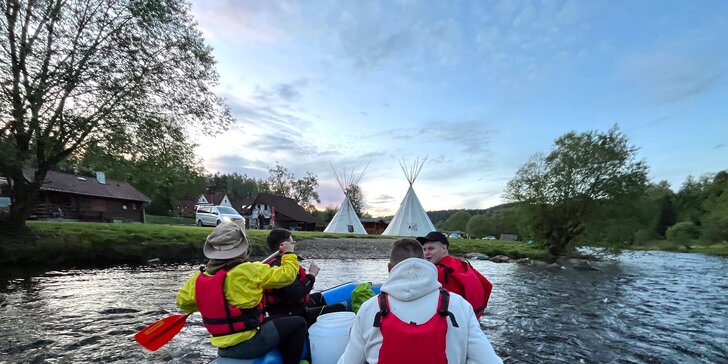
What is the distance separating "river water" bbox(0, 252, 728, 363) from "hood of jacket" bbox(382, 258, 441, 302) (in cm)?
462

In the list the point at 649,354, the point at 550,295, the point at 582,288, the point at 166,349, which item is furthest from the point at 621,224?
the point at 166,349

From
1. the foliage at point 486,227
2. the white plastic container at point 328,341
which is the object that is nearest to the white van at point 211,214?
the white plastic container at point 328,341

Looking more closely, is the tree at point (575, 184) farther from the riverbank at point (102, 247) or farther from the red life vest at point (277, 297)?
the red life vest at point (277, 297)

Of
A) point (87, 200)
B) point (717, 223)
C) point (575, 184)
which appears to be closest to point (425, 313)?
point (575, 184)

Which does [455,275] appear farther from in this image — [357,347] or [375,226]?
[375,226]

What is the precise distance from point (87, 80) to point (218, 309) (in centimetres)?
1489

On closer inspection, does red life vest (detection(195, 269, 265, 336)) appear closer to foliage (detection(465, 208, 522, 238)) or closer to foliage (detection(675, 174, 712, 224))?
foliage (detection(675, 174, 712, 224))

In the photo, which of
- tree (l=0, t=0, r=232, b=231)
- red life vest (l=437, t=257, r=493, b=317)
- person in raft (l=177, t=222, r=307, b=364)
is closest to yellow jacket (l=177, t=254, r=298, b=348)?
person in raft (l=177, t=222, r=307, b=364)

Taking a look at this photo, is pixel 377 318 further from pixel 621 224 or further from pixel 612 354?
pixel 621 224

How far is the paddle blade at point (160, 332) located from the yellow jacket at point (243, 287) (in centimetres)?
62

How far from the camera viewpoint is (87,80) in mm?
13914

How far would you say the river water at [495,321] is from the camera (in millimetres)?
5957

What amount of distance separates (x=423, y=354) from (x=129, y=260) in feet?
56.4

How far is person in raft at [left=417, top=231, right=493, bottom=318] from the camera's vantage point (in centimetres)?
419
